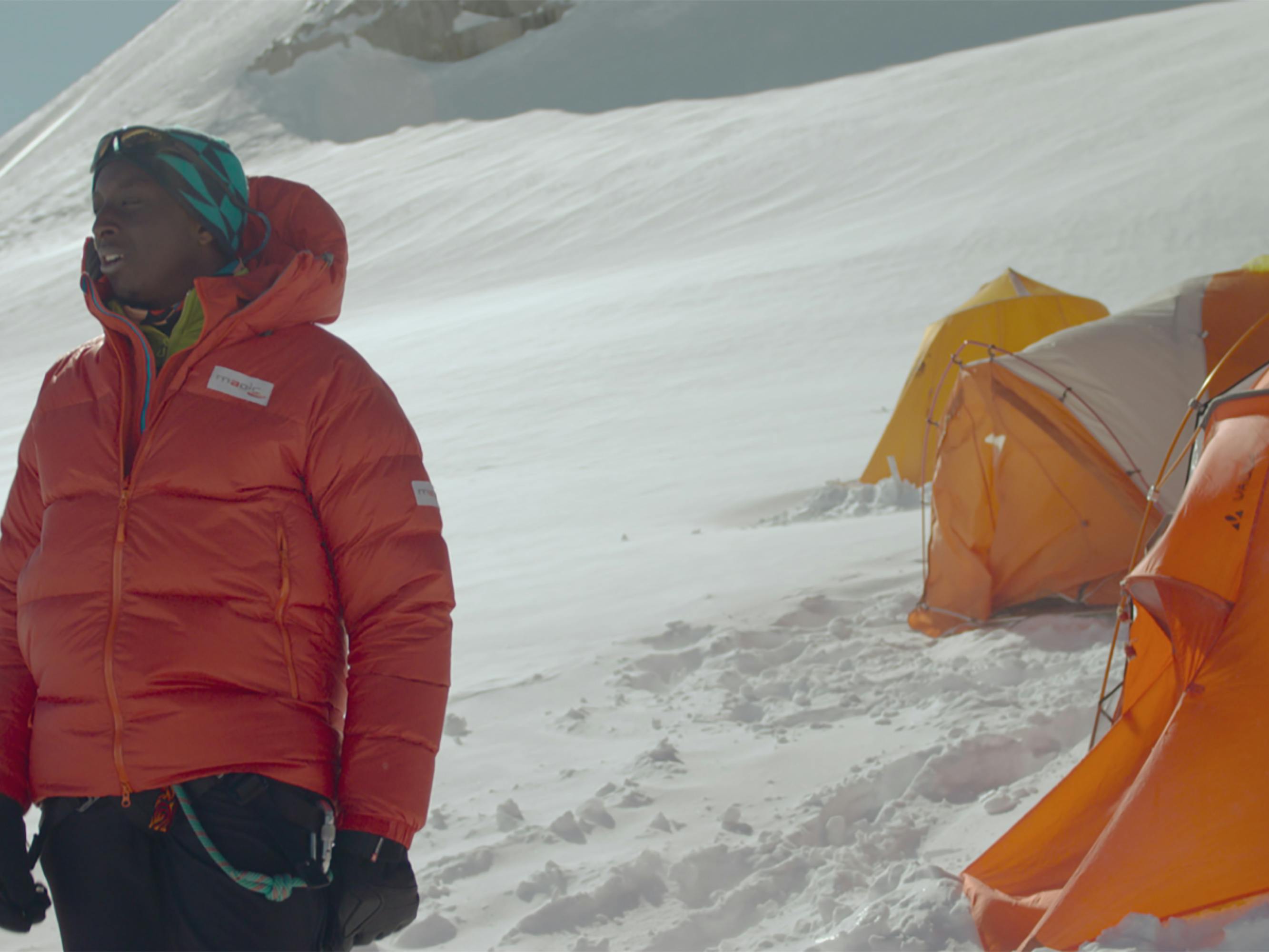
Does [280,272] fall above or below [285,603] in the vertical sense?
above

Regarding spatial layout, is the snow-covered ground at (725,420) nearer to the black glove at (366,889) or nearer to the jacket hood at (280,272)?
the black glove at (366,889)

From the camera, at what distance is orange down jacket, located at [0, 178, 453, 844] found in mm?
1694

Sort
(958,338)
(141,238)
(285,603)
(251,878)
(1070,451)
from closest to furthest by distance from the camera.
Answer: (251,878) → (285,603) → (141,238) → (1070,451) → (958,338)

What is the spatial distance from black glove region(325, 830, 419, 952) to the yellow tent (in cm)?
753

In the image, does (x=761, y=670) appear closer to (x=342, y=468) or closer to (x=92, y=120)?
(x=342, y=468)

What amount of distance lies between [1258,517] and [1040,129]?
26669 mm

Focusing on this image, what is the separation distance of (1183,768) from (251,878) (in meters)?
2.04

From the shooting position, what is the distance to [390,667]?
68.1 inches

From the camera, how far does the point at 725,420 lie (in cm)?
1243

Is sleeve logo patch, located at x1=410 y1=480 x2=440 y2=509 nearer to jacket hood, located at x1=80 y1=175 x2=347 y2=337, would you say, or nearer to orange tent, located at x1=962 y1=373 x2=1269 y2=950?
jacket hood, located at x1=80 y1=175 x2=347 y2=337

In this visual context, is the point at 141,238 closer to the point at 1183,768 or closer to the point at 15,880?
the point at 15,880

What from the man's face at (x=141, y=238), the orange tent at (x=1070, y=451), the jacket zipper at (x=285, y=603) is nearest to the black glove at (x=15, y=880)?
the jacket zipper at (x=285, y=603)

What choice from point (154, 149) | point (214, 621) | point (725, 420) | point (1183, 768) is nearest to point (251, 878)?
point (214, 621)

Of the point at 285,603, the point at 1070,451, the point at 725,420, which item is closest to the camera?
the point at 285,603
